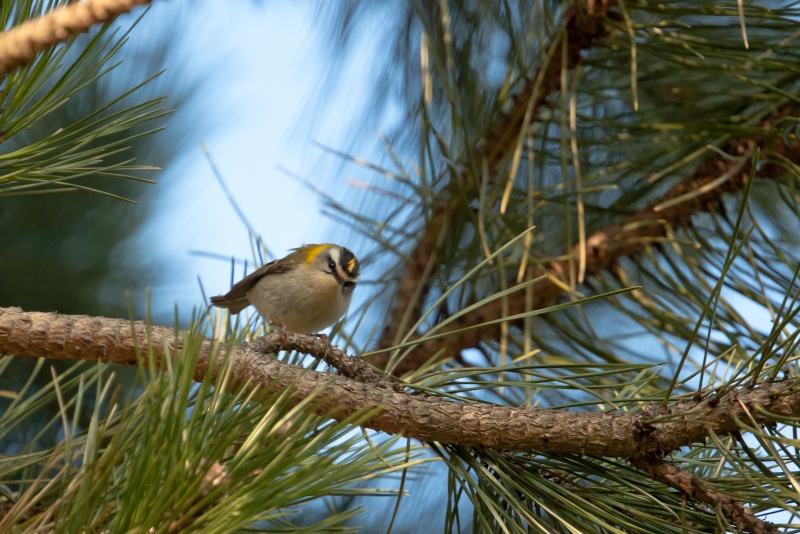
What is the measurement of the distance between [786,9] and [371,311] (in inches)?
50.9

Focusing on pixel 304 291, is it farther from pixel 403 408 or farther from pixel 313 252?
pixel 403 408

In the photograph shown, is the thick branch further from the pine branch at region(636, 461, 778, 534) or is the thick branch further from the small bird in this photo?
the small bird

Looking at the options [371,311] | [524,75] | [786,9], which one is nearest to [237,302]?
[371,311]

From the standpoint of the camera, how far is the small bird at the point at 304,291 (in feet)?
7.97

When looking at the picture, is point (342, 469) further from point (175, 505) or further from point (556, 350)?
point (556, 350)

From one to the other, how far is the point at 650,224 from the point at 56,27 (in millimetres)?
1448

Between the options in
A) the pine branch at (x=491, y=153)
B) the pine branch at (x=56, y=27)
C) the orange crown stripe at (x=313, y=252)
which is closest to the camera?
the pine branch at (x=56, y=27)

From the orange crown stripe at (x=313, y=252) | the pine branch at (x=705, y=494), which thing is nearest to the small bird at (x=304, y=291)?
the orange crown stripe at (x=313, y=252)

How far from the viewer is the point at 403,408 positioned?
105 cm

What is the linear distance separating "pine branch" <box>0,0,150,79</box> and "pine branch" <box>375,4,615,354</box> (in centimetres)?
102

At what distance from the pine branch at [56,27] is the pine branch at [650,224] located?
1081 millimetres

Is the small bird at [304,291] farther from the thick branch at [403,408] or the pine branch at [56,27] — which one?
the pine branch at [56,27]

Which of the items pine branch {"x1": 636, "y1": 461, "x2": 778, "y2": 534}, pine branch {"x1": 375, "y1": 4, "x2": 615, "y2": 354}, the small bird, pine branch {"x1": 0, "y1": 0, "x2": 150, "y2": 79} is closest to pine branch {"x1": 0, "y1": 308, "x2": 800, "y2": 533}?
pine branch {"x1": 636, "y1": 461, "x2": 778, "y2": 534}

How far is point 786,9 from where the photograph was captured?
5.20 ft
